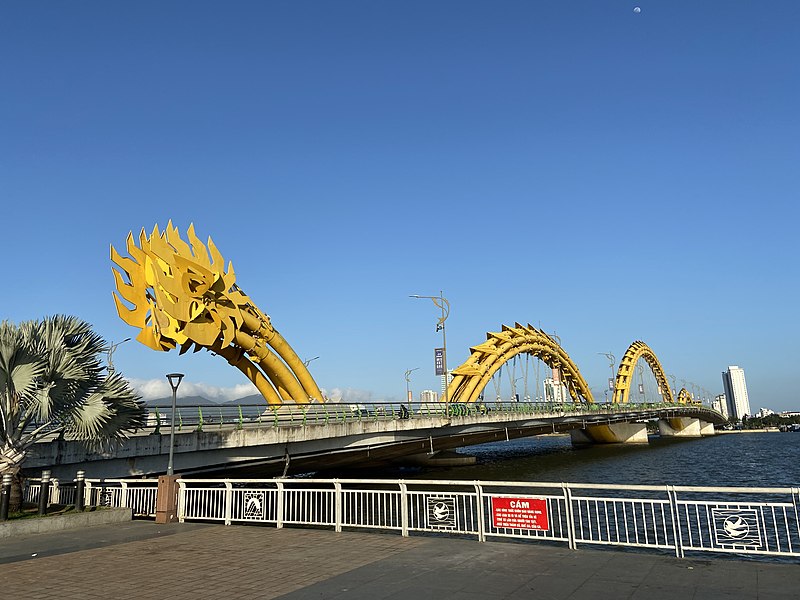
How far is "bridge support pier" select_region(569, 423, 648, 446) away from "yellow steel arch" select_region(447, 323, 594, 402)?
6.92 meters

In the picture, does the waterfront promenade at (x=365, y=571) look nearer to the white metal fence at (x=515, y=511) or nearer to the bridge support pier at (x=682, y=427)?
the white metal fence at (x=515, y=511)

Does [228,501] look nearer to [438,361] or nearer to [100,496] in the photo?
[100,496]

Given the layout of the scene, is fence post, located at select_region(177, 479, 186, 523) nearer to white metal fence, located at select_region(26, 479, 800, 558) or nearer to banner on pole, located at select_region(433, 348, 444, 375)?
white metal fence, located at select_region(26, 479, 800, 558)

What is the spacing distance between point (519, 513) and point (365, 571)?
3.86 m

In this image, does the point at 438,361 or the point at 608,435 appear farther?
the point at 608,435

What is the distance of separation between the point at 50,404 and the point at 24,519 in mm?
3100

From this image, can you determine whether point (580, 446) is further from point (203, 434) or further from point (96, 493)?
point (96, 493)

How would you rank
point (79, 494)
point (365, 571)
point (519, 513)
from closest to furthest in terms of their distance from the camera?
point (365, 571)
point (519, 513)
point (79, 494)

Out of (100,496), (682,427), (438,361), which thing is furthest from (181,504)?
(682,427)

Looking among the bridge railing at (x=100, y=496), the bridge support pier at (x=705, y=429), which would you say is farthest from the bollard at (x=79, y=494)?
the bridge support pier at (x=705, y=429)

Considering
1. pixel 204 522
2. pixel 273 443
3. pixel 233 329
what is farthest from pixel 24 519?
pixel 233 329

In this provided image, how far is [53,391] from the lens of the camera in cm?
1720

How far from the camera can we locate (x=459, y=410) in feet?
165

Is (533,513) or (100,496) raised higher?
(533,513)
